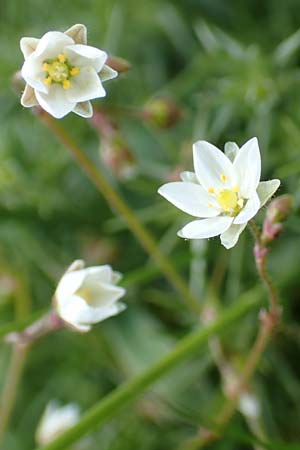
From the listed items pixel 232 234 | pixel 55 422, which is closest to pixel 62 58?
pixel 232 234

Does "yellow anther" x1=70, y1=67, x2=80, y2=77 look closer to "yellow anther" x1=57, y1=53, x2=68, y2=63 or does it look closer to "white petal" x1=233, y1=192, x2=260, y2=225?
"yellow anther" x1=57, y1=53, x2=68, y2=63

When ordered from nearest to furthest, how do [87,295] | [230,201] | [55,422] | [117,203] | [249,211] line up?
1. [249,211]
2. [230,201]
3. [87,295]
4. [117,203]
5. [55,422]

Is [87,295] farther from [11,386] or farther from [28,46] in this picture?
[11,386]

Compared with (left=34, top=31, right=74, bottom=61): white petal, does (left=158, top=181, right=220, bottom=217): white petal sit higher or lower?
lower

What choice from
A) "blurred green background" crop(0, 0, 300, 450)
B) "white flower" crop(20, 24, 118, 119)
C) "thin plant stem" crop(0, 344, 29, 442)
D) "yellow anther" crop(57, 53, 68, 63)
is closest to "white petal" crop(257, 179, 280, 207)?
"white flower" crop(20, 24, 118, 119)

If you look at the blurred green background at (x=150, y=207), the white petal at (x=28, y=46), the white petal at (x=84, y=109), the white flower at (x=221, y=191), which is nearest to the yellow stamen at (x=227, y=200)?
the white flower at (x=221, y=191)

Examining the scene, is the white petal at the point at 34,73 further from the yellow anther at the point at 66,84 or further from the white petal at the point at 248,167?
the white petal at the point at 248,167
